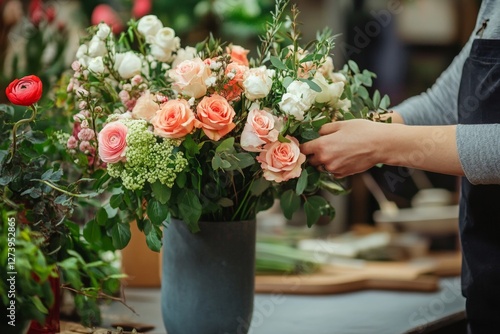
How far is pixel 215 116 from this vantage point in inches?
45.3

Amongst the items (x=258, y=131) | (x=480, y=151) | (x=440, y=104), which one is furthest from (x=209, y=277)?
(x=440, y=104)

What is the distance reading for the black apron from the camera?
1.42 metres

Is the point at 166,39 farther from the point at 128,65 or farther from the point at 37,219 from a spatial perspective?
the point at 37,219

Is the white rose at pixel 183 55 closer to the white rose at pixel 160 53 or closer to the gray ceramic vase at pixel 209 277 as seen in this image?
the white rose at pixel 160 53

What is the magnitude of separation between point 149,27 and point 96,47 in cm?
11

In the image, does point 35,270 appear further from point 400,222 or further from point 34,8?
point 400,222

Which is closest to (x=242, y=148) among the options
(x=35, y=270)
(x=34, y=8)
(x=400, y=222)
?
(x=35, y=270)

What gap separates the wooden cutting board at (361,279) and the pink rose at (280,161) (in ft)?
2.68

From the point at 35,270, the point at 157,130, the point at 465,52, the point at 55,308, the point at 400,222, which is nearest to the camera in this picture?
the point at 35,270

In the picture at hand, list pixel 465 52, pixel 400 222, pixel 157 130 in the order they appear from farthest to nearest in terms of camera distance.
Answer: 1. pixel 400 222
2. pixel 465 52
3. pixel 157 130

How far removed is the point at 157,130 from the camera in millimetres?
1148

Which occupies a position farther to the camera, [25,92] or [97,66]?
[97,66]

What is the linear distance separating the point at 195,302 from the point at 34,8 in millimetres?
1475

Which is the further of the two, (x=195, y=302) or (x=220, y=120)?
(x=195, y=302)
